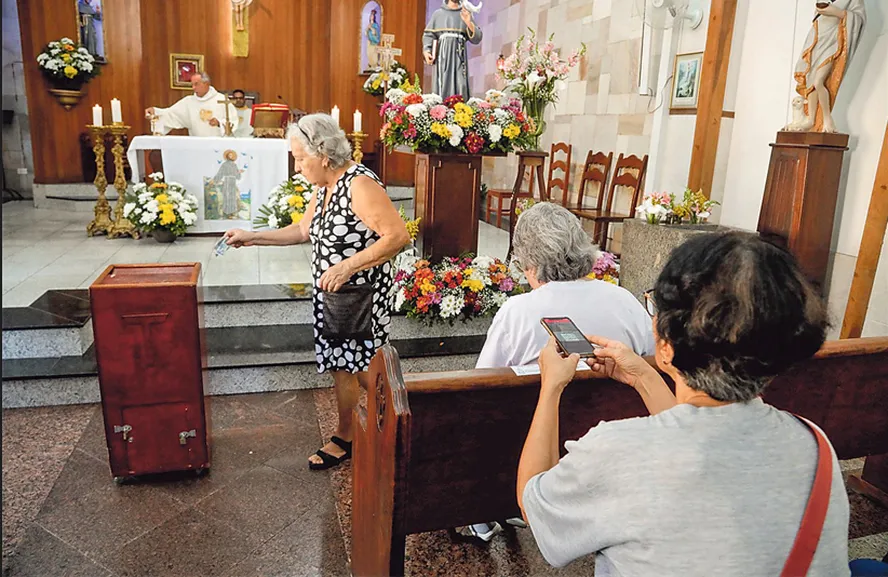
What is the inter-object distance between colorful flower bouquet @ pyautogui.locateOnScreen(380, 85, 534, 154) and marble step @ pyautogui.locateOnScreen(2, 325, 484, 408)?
1230 mm

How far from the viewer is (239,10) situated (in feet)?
27.6

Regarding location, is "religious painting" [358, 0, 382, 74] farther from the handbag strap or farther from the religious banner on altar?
the handbag strap

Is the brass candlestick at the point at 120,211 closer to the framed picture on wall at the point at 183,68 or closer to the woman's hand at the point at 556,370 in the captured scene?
the framed picture on wall at the point at 183,68

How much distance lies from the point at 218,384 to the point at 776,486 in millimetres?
3131

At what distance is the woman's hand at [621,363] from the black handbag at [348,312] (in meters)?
1.31

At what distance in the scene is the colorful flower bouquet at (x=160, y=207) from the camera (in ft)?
18.2

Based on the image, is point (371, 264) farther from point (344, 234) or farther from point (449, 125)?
point (449, 125)

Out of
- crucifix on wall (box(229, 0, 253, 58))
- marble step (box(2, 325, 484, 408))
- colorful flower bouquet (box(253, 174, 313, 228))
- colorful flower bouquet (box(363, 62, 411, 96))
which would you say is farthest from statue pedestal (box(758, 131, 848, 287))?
crucifix on wall (box(229, 0, 253, 58))

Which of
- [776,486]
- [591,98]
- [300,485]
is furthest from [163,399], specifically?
[591,98]

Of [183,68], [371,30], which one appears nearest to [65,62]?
[183,68]

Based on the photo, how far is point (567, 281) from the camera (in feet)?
6.04

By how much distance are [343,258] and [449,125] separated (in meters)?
1.87

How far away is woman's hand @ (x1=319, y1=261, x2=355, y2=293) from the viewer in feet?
8.03

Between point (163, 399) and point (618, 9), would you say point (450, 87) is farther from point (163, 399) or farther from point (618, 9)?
point (163, 399)
